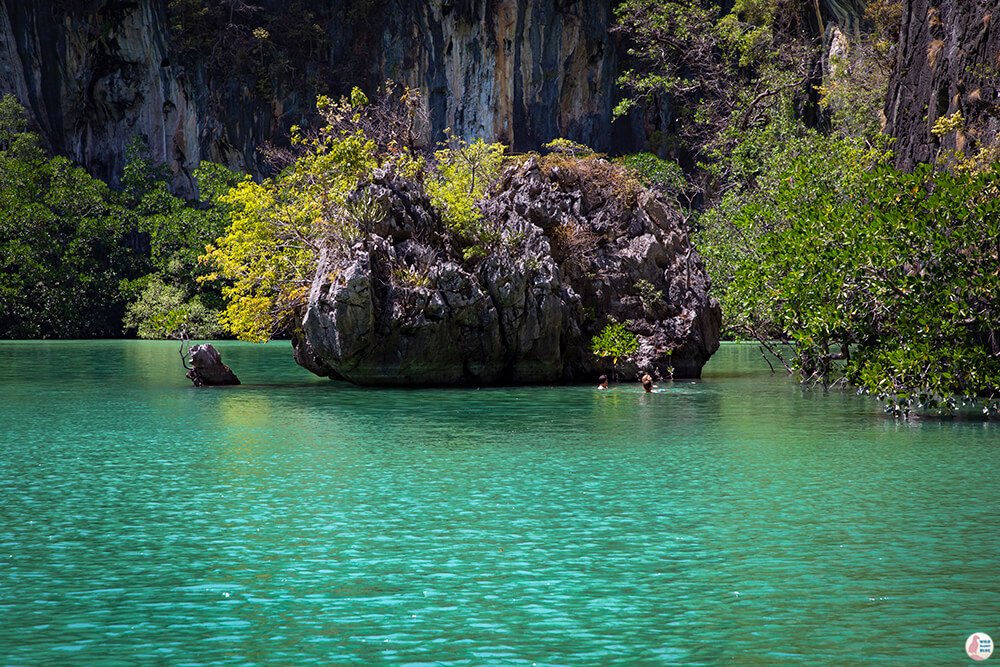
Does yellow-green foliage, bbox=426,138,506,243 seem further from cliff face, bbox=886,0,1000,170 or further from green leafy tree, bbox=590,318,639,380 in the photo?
cliff face, bbox=886,0,1000,170

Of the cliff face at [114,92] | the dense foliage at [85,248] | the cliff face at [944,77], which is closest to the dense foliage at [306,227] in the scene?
the cliff face at [944,77]

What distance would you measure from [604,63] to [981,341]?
138 feet

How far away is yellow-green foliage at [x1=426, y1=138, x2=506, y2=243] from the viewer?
1066 inches

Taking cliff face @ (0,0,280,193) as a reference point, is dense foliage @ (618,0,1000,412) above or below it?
below

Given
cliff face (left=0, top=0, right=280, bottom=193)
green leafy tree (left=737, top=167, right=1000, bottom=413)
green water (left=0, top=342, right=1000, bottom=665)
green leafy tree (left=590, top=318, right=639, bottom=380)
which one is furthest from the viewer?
cliff face (left=0, top=0, right=280, bottom=193)

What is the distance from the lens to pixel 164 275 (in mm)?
58812

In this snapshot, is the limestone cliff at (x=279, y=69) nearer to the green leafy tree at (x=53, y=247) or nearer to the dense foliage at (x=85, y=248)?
the dense foliage at (x=85, y=248)

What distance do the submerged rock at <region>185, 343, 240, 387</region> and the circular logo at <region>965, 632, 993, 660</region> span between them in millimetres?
22321

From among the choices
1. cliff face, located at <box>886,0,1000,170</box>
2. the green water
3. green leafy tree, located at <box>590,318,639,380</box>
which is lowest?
the green water

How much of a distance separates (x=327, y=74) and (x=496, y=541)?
185ft

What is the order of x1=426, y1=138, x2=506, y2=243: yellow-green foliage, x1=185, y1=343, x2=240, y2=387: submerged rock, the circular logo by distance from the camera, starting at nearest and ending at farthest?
1. the circular logo
2. x1=185, y1=343, x2=240, y2=387: submerged rock
3. x1=426, y1=138, x2=506, y2=243: yellow-green foliage

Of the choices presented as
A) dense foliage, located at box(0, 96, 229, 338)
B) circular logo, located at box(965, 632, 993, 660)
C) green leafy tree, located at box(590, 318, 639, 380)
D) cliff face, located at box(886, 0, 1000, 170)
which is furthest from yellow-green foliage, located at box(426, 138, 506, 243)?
dense foliage, located at box(0, 96, 229, 338)

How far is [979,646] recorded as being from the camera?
6559 millimetres

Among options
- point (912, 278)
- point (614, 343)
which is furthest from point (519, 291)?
point (912, 278)
